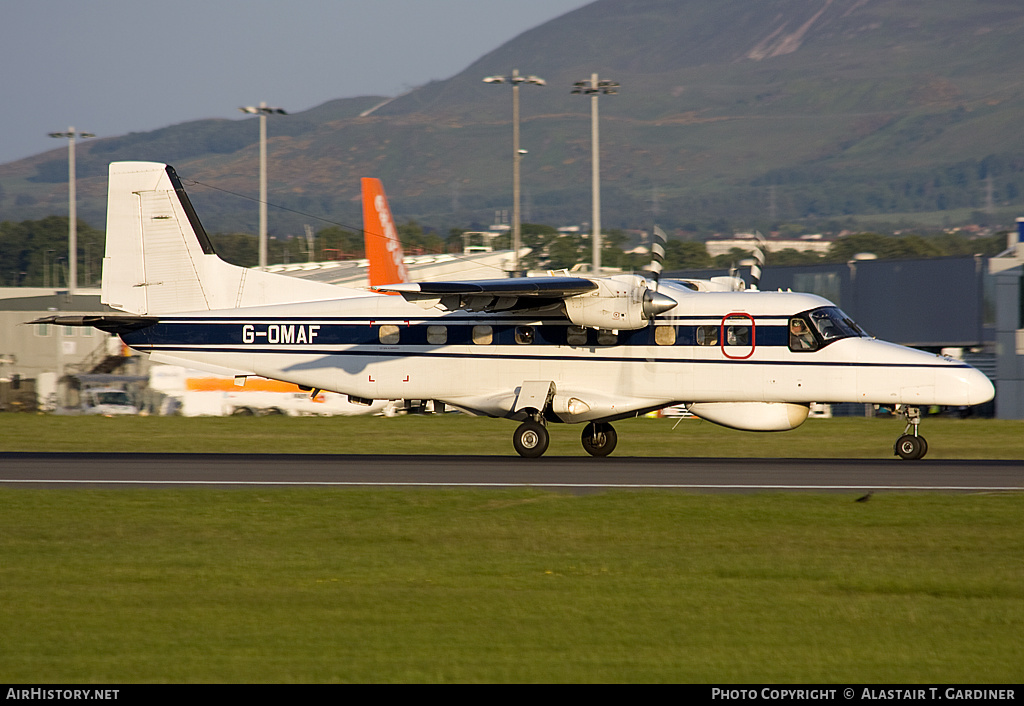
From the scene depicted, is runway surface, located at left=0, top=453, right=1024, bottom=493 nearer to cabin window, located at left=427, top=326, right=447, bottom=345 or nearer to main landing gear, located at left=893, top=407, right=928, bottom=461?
main landing gear, located at left=893, top=407, right=928, bottom=461

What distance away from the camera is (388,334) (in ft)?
70.1

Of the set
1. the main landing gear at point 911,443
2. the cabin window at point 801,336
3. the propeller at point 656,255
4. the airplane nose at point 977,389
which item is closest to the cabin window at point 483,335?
the propeller at point 656,255

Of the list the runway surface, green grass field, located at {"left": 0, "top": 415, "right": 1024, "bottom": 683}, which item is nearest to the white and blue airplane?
the runway surface

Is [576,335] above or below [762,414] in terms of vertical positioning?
above

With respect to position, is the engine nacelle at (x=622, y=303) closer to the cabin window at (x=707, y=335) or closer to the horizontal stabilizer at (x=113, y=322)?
the cabin window at (x=707, y=335)

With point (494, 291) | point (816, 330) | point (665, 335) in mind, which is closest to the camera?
point (494, 291)

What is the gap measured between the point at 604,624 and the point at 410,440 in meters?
19.8

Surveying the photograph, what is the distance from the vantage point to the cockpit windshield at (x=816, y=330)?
63.8 feet

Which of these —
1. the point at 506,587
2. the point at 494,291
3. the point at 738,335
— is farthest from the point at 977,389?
the point at 506,587

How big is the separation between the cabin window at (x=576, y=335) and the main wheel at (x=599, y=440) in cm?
198

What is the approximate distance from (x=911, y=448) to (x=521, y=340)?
706cm

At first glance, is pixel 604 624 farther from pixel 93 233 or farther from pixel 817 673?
pixel 93 233

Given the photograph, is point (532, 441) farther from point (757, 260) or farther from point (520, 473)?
point (757, 260)

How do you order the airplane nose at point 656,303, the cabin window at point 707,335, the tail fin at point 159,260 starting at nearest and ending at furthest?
1. the airplane nose at point 656,303
2. the cabin window at point 707,335
3. the tail fin at point 159,260
